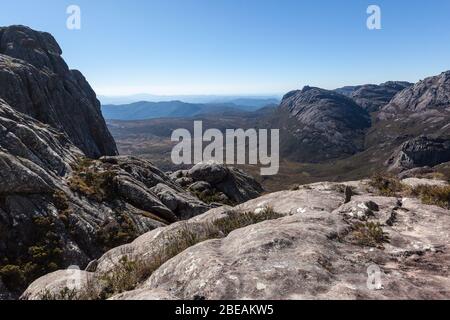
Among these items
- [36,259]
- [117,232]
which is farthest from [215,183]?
[36,259]

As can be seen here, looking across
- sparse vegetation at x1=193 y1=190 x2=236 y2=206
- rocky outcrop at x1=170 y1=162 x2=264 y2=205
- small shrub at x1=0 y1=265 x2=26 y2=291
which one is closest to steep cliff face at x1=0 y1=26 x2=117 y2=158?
rocky outcrop at x1=170 y1=162 x2=264 y2=205

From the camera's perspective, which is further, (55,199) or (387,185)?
(55,199)

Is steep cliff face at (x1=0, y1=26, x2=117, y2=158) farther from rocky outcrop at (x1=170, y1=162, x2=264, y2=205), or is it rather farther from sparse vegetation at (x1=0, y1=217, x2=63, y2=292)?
sparse vegetation at (x1=0, y1=217, x2=63, y2=292)

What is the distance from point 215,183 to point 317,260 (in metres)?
63.3

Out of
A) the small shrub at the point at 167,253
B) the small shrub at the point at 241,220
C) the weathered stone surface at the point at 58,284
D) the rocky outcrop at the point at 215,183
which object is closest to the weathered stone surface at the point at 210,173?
the rocky outcrop at the point at 215,183

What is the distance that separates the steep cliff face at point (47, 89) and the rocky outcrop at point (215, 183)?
795 inches

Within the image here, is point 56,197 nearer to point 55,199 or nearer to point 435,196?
point 55,199

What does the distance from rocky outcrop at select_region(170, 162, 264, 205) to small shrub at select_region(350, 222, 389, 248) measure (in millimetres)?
53804

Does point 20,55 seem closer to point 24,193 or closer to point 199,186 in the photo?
point 199,186

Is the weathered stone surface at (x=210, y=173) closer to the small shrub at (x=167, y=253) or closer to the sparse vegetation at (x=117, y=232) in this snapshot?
the sparse vegetation at (x=117, y=232)

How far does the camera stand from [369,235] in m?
9.56

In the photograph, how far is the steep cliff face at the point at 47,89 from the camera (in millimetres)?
61562

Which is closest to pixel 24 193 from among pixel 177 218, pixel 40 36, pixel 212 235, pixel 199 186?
pixel 177 218

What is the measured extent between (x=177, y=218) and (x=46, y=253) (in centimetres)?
1927
